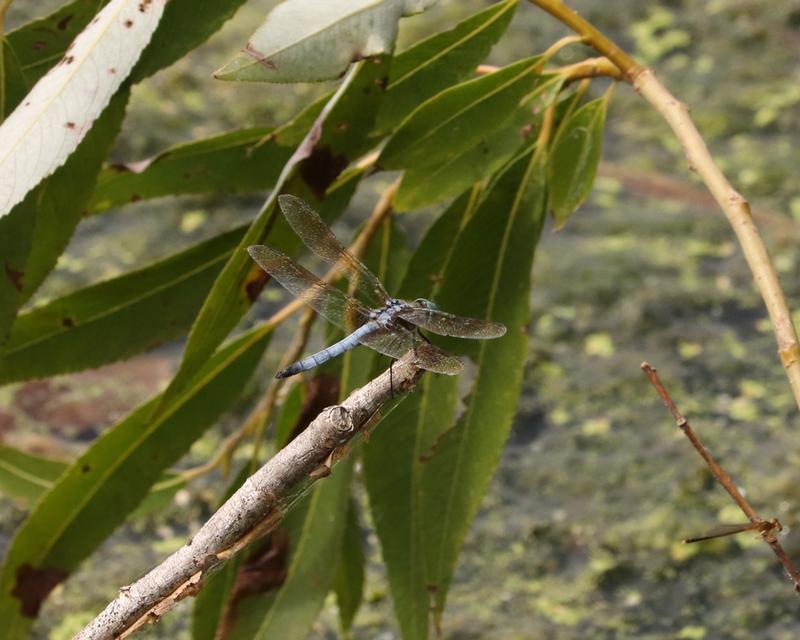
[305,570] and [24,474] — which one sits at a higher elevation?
[24,474]

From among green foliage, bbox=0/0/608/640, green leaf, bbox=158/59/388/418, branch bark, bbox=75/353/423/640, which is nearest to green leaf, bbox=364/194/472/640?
green foliage, bbox=0/0/608/640

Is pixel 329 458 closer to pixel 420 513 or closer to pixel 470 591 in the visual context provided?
pixel 420 513

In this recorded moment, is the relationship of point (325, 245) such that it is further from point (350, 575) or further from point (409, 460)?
point (350, 575)

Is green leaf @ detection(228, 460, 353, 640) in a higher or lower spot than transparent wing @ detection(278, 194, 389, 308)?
lower

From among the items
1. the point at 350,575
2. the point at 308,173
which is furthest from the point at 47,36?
the point at 350,575

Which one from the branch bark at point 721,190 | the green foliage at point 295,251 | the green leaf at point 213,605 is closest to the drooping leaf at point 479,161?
the green foliage at point 295,251

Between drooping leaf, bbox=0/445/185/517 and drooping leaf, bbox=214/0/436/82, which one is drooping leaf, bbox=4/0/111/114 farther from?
drooping leaf, bbox=0/445/185/517

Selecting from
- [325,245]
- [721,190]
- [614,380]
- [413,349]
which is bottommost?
[413,349]
